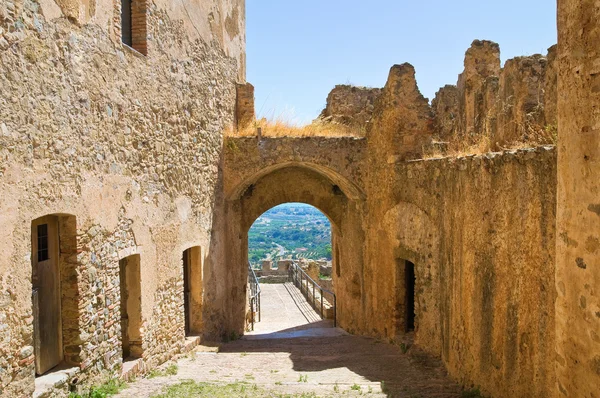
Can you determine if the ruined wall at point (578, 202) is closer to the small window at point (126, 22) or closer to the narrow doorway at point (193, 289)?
the small window at point (126, 22)

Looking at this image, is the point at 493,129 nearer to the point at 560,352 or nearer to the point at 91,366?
the point at 560,352

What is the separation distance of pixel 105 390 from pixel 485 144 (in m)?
5.79

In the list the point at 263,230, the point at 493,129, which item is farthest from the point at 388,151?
the point at 263,230

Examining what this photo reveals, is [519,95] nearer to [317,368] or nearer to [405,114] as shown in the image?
[405,114]

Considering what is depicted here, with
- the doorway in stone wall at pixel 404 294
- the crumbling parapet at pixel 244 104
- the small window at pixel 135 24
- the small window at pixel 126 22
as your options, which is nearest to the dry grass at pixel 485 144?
the doorway in stone wall at pixel 404 294

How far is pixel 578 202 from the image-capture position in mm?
4004

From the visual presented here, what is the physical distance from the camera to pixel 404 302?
10.4 m

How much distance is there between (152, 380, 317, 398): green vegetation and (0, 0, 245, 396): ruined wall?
100cm

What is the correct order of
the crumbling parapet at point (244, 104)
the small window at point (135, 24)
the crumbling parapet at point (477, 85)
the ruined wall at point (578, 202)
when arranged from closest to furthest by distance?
the ruined wall at point (578, 202)
the small window at point (135, 24)
the crumbling parapet at point (477, 85)
the crumbling parapet at point (244, 104)

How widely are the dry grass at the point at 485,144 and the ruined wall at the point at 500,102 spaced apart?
15mm

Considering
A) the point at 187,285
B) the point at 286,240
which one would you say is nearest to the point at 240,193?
the point at 187,285

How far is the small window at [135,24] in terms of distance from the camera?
8.02 meters

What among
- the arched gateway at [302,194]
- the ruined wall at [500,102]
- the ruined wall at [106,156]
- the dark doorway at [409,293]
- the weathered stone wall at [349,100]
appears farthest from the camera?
the weathered stone wall at [349,100]

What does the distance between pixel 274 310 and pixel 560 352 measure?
48.7ft
